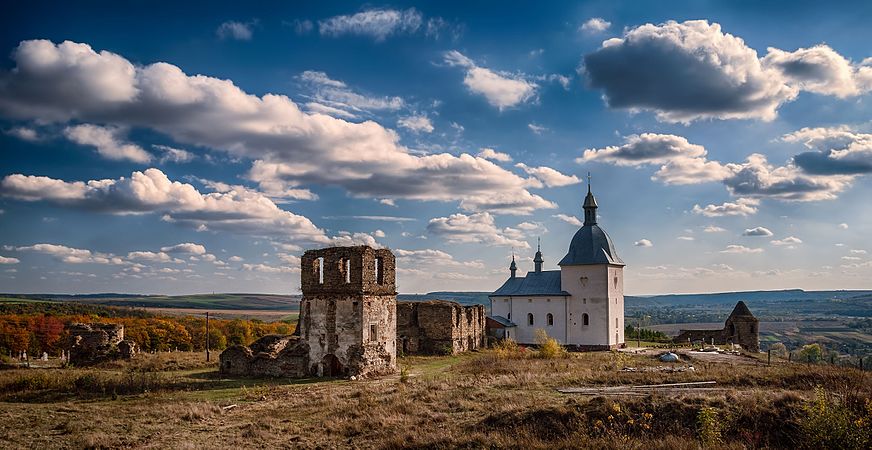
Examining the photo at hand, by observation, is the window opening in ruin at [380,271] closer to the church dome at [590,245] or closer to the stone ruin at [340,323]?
the stone ruin at [340,323]

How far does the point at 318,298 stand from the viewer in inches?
1133

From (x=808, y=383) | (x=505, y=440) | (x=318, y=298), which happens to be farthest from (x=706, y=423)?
(x=318, y=298)

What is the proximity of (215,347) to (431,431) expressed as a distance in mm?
47034

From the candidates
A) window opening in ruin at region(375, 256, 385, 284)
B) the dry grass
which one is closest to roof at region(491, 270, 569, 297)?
window opening in ruin at region(375, 256, 385, 284)

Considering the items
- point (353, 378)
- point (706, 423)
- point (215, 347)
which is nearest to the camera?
point (706, 423)

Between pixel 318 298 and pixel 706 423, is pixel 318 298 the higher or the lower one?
the higher one

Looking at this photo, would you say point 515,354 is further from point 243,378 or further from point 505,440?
point 505,440

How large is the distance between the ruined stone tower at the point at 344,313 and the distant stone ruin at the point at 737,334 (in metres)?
32.8

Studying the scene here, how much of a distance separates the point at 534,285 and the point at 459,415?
35.8 metres

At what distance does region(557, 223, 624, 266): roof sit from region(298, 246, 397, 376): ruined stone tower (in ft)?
76.5

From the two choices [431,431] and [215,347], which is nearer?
[431,431]

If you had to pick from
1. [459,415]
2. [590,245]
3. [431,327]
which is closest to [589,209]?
[590,245]

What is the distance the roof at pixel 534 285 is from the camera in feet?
167

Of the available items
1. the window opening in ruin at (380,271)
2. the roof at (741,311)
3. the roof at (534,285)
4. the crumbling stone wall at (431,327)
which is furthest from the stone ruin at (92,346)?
the roof at (741,311)
